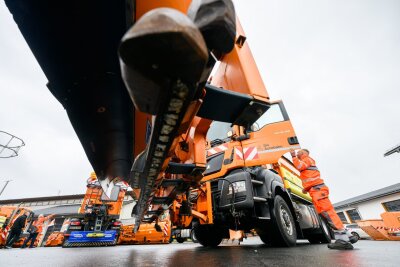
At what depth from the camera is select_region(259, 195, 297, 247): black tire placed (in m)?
2.87

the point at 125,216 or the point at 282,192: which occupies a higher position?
the point at 125,216

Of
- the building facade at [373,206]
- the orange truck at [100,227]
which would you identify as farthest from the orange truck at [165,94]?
the building facade at [373,206]

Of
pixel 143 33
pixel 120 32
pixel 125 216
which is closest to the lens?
pixel 143 33

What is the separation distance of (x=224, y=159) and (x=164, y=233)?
23.5 ft

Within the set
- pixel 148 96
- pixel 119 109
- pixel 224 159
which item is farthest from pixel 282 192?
pixel 148 96

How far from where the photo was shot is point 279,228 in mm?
2854

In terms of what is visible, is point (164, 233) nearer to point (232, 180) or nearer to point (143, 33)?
point (232, 180)

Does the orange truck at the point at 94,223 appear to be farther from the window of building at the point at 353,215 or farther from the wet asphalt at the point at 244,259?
the window of building at the point at 353,215

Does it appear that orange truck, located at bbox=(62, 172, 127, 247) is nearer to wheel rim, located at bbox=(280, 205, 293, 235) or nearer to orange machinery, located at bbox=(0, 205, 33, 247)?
wheel rim, located at bbox=(280, 205, 293, 235)

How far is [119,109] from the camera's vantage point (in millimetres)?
1562

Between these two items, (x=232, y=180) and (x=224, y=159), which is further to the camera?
(x=224, y=159)

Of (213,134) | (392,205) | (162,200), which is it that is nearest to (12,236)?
(162,200)

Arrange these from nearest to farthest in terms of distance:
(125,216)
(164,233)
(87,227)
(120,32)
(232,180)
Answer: (120,32), (232,180), (87,227), (164,233), (125,216)

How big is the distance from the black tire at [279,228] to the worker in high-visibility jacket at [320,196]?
0.49 meters
